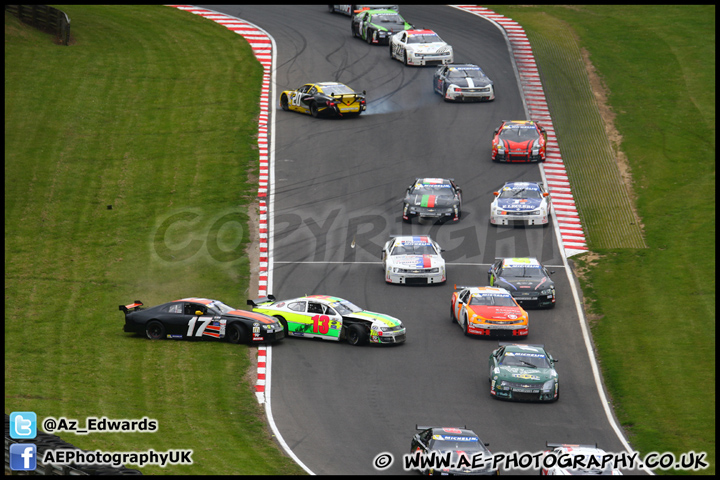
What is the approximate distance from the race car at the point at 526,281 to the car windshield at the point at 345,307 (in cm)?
512

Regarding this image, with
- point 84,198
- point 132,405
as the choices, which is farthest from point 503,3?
→ point 132,405

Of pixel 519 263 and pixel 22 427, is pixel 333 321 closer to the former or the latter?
pixel 519 263

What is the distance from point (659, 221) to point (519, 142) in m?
7.02

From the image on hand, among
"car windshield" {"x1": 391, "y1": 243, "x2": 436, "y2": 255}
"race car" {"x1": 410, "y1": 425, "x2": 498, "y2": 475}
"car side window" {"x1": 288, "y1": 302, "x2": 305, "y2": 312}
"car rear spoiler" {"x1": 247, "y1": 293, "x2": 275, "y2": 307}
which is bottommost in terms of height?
"car rear spoiler" {"x1": 247, "y1": 293, "x2": 275, "y2": 307}

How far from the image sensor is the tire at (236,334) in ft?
95.5

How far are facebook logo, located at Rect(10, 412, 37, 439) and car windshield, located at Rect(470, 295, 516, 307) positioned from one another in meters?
14.6

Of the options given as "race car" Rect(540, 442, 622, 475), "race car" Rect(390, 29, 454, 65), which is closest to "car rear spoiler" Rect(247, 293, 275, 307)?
"race car" Rect(540, 442, 622, 475)

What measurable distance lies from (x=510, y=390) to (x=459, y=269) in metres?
10.3

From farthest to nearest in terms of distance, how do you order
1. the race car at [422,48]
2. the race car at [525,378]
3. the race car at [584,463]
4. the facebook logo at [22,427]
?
1. the race car at [422,48]
2. the race car at [525,378]
3. the race car at [584,463]
4. the facebook logo at [22,427]

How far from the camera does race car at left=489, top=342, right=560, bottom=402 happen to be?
2564 centimetres

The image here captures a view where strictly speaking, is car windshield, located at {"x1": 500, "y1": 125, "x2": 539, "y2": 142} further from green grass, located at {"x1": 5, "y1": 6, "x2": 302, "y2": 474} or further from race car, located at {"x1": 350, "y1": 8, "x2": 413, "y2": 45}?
race car, located at {"x1": 350, "y1": 8, "x2": 413, "y2": 45}

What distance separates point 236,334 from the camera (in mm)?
29250

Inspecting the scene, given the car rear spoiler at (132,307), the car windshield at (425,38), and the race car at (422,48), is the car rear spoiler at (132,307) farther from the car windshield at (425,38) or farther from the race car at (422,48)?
the car windshield at (425,38)

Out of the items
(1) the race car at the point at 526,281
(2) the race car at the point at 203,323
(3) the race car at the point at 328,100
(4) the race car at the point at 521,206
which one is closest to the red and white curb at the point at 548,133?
(4) the race car at the point at 521,206
